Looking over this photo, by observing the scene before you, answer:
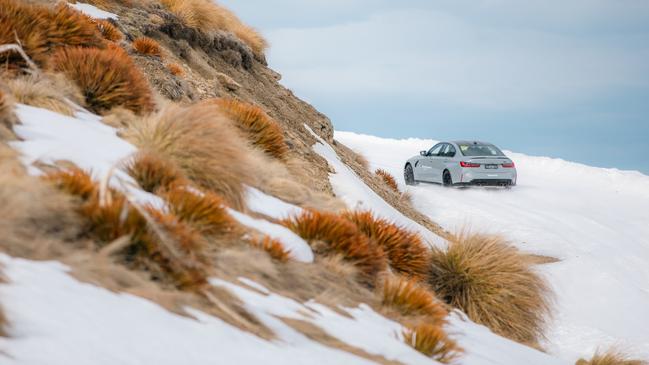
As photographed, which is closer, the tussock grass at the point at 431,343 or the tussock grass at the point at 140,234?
the tussock grass at the point at 140,234

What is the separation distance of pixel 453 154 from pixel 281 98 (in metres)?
6.16

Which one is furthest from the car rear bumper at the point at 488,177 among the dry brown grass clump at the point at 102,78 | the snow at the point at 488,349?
the dry brown grass clump at the point at 102,78

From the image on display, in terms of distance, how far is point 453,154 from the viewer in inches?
802

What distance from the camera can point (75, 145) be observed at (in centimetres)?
550

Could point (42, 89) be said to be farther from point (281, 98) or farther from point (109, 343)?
point (281, 98)

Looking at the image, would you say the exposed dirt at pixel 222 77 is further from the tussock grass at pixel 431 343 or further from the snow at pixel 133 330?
the snow at pixel 133 330

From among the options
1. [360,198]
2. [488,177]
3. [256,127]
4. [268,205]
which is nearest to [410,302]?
[268,205]

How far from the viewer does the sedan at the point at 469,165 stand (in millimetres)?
19803

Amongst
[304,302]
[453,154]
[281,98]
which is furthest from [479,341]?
[453,154]

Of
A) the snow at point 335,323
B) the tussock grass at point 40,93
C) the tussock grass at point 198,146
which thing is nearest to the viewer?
the snow at point 335,323

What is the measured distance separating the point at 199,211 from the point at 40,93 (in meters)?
2.33

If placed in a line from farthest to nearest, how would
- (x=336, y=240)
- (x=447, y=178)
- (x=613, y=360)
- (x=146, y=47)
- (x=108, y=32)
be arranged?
(x=447, y=178), (x=146, y=47), (x=108, y=32), (x=613, y=360), (x=336, y=240)

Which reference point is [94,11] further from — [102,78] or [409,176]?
[409,176]

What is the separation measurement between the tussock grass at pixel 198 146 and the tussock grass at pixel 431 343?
1.92 m
